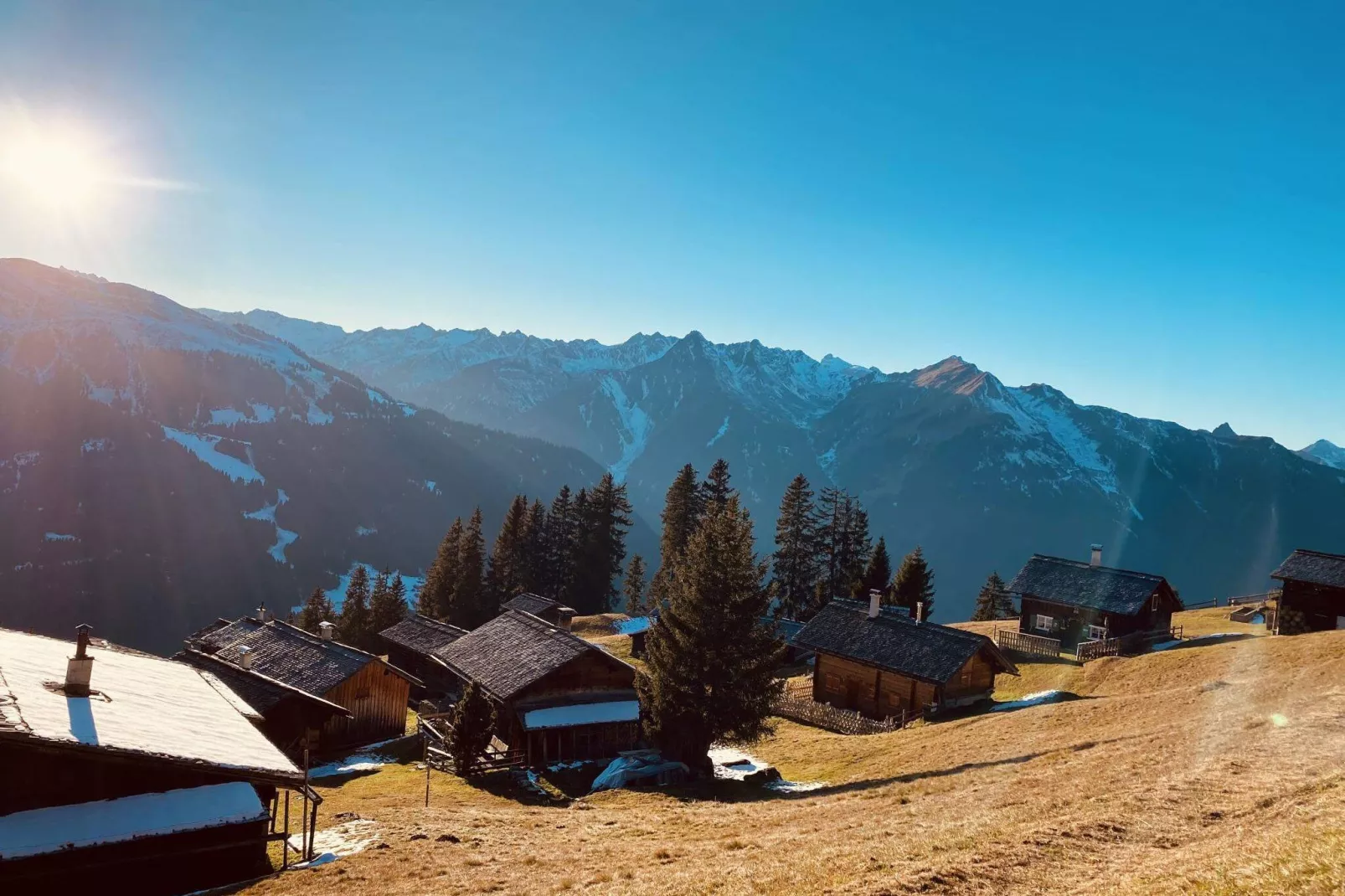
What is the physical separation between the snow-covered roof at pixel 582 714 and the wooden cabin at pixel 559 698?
0.14ft

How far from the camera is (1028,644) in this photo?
170ft

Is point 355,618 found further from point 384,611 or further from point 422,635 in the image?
point 422,635

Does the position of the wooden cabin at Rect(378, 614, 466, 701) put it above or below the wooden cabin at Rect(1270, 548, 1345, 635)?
below

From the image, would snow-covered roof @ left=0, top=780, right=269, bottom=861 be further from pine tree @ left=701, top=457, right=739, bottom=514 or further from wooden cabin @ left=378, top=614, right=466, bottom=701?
pine tree @ left=701, top=457, right=739, bottom=514

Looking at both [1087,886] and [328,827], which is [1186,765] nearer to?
[1087,886]

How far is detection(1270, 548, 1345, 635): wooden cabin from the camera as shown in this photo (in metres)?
47.9

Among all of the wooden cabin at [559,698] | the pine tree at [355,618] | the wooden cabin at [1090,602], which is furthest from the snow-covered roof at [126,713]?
the pine tree at [355,618]

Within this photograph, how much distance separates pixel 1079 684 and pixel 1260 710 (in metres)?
16.2

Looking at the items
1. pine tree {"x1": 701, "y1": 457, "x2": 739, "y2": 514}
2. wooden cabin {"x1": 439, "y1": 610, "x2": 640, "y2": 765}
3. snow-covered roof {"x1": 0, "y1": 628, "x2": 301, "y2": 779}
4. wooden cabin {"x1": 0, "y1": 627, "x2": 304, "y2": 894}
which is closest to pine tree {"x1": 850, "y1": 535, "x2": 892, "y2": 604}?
pine tree {"x1": 701, "y1": 457, "x2": 739, "y2": 514}

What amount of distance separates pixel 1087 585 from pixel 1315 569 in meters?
14.1

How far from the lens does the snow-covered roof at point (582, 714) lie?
37250 mm

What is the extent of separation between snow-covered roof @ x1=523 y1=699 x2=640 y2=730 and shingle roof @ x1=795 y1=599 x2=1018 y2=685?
12.3 meters

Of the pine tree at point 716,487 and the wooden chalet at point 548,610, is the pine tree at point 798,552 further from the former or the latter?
the wooden chalet at point 548,610

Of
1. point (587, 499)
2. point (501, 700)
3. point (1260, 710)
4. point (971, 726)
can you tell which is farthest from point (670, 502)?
point (1260, 710)
